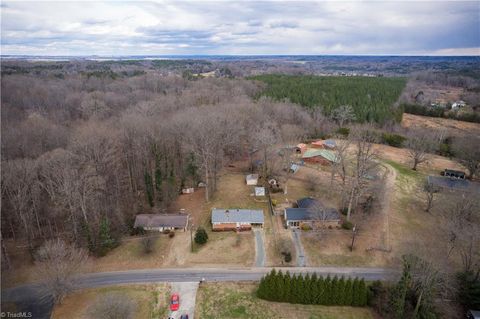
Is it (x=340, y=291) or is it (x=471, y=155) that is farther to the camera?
(x=471, y=155)

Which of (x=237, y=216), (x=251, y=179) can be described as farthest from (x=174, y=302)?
(x=251, y=179)

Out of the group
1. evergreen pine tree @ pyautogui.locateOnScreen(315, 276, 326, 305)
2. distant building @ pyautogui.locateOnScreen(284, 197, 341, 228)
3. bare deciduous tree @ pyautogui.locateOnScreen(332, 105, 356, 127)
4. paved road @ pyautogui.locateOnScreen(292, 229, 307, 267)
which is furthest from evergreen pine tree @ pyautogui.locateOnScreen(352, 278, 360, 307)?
bare deciduous tree @ pyautogui.locateOnScreen(332, 105, 356, 127)

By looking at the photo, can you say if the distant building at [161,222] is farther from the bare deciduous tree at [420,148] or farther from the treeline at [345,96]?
the treeline at [345,96]

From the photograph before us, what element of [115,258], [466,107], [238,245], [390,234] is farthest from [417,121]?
[115,258]

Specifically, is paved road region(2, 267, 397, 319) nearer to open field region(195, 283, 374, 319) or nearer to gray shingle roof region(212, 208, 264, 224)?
open field region(195, 283, 374, 319)

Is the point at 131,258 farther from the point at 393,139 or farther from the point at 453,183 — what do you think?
the point at 393,139

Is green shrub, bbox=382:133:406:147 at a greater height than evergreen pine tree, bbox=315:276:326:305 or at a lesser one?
greater

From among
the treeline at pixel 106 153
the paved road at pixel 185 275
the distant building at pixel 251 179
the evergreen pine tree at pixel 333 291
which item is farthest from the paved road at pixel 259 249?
the distant building at pixel 251 179
